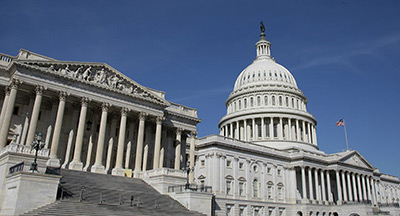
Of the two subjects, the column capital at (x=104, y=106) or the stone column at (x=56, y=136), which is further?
the column capital at (x=104, y=106)

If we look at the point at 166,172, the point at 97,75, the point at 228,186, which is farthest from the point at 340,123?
the point at 97,75

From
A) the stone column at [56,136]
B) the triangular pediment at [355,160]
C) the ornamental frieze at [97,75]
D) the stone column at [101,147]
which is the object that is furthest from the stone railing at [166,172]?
the triangular pediment at [355,160]

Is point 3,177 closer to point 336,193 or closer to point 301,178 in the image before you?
point 301,178

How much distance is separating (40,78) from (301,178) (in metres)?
52.9

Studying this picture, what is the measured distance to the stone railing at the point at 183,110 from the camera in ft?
175

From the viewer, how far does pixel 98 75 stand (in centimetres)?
4350

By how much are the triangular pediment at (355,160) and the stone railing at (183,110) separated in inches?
1403

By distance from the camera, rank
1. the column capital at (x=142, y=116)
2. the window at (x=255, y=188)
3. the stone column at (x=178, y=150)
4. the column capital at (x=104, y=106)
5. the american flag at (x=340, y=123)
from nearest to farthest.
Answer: the column capital at (x=104, y=106) < the column capital at (x=142, y=116) < the stone column at (x=178, y=150) < the window at (x=255, y=188) < the american flag at (x=340, y=123)

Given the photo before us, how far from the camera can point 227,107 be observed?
331ft

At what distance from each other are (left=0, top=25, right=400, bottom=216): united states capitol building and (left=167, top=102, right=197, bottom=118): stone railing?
20 centimetres

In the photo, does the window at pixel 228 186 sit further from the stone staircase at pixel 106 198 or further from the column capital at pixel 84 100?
the column capital at pixel 84 100

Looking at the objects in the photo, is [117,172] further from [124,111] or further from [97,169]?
[124,111]

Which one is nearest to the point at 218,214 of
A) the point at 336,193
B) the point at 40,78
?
the point at 40,78

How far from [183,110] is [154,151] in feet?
30.2
